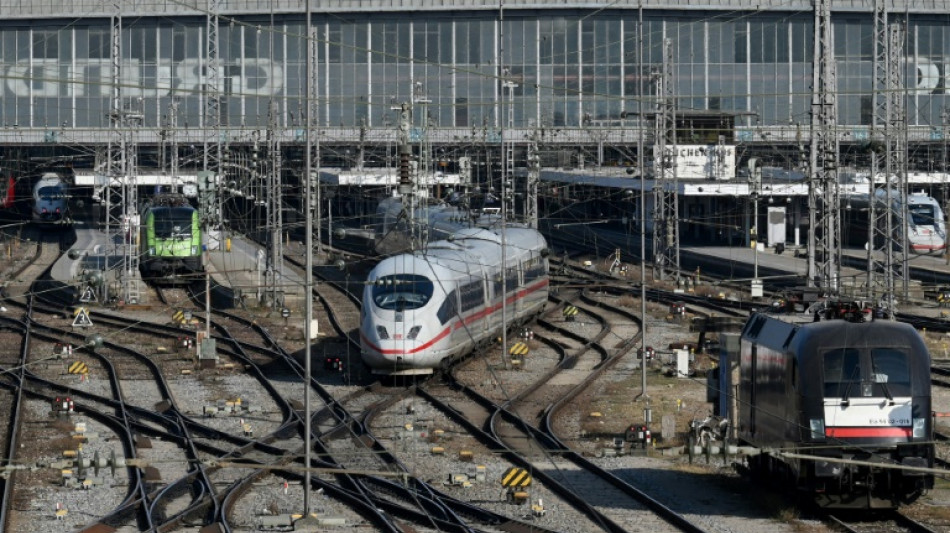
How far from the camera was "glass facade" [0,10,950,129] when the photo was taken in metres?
84.0

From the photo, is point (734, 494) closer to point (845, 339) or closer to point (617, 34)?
point (845, 339)

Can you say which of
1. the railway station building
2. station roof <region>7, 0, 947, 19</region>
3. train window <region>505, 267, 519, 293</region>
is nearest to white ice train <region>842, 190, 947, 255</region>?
the railway station building

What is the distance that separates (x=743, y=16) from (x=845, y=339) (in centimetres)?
6573

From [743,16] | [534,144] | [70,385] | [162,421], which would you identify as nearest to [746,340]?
[162,421]

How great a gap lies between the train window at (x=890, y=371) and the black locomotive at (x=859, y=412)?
12mm

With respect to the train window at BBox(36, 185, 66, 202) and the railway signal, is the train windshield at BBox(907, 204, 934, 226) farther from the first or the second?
the train window at BBox(36, 185, 66, 202)

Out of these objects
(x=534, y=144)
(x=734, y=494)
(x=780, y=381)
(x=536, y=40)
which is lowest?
(x=734, y=494)

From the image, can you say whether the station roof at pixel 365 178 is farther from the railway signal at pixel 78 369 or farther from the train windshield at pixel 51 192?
the railway signal at pixel 78 369

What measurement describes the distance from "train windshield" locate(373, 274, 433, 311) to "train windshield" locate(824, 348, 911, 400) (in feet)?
45.8

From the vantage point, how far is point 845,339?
19.4 meters

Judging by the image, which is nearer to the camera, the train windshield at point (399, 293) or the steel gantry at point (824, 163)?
the train windshield at point (399, 293)

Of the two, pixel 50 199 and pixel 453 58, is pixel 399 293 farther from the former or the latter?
pixel 453 58

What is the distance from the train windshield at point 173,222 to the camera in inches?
2122

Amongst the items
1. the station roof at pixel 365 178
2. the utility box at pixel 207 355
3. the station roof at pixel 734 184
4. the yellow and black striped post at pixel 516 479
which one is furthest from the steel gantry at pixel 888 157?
the station roof at pixel 365 178
